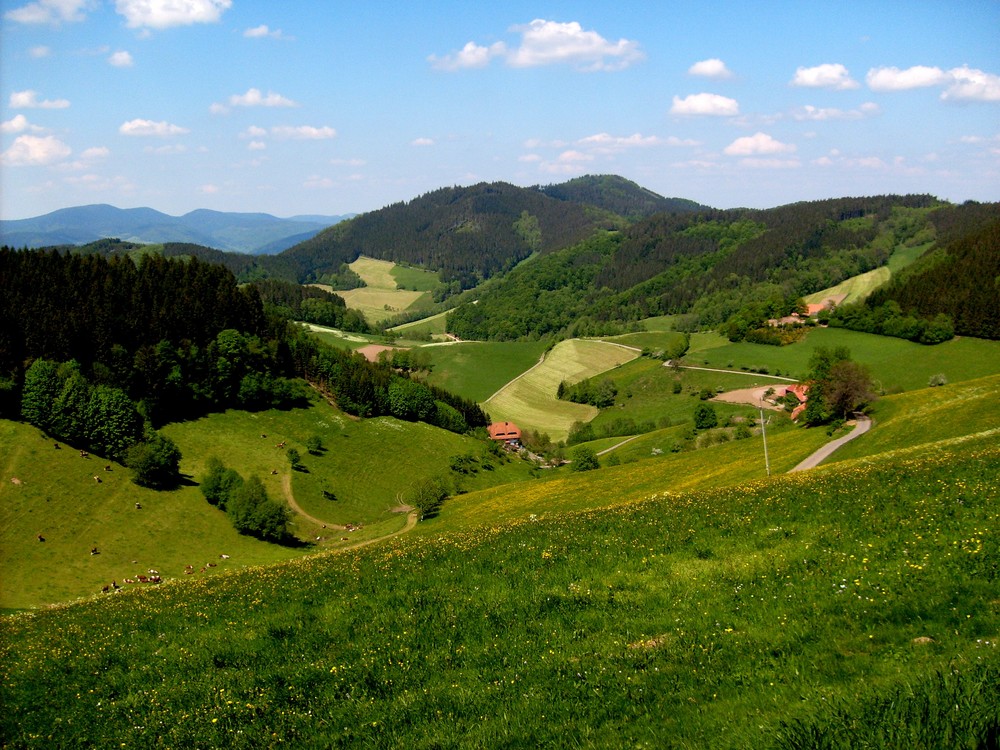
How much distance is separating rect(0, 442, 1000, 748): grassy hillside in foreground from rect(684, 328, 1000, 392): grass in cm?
12746

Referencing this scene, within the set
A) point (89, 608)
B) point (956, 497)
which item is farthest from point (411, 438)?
point (956, 497)

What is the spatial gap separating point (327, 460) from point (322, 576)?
94887 mm

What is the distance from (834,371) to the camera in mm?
74562

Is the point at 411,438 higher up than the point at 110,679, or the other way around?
the point at 110,679

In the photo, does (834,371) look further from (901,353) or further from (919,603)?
(901,353)

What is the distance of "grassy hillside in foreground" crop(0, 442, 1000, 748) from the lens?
9.70 m

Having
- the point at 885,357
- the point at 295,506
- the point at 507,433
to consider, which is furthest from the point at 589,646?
the point at 885,357

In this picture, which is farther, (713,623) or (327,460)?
(327,460)

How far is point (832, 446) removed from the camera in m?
61.6

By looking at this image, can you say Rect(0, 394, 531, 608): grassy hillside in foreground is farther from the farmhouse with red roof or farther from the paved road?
the paved road

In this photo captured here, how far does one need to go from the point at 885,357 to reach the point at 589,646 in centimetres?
17095

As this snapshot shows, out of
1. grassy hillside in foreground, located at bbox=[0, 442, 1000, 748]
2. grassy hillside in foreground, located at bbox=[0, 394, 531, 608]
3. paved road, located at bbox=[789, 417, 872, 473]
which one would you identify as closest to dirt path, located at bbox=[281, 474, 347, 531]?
grassy hillside in foreground, located at bbox=[0, 394, 531, 608]

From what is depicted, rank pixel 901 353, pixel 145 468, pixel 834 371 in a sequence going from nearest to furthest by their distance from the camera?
pixel 834 371, pixel 145 468, pixel 901 353

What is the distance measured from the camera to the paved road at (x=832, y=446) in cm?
5569
